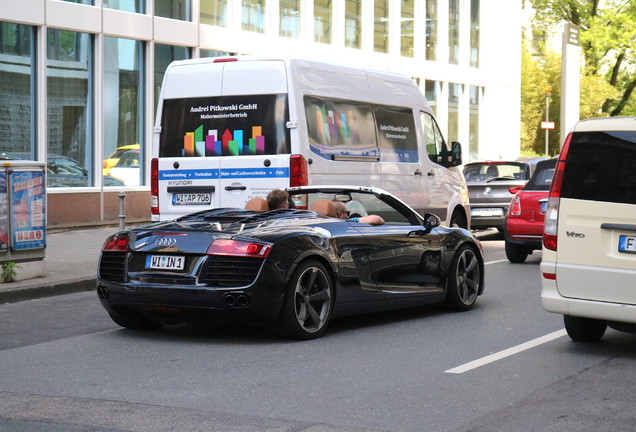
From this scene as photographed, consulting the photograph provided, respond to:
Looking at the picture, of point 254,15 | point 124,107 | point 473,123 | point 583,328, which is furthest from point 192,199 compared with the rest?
point 473,123

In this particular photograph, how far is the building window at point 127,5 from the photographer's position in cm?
2162

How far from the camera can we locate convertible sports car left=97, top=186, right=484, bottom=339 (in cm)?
779

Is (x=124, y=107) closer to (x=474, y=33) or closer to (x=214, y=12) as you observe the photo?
(x=214, y=12)

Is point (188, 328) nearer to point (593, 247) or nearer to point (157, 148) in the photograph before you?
point (593, 247)

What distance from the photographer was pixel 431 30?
33875mm

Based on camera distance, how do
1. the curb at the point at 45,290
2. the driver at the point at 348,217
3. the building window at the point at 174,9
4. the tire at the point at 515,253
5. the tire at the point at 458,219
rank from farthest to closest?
1. the building window at the point at 174,9
2. the tire at the point at 458,219
3. the tire at the point at 515,253
4. the curb at the point at 45,290
5. the driver at the point at 348,217

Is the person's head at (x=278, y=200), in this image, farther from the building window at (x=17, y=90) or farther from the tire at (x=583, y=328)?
the building window at (x=17, y=90)

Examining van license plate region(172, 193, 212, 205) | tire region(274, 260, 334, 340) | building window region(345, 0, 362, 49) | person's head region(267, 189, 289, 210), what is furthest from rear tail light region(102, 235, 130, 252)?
building window region(345, 0, 362, 49)

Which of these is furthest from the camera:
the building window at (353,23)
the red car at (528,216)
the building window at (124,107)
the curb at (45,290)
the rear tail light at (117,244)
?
the building window at (353,23)

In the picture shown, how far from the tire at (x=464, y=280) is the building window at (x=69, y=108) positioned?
38.9ft

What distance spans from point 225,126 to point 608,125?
6102 millimetres

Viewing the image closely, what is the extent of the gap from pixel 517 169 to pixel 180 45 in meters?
8.22

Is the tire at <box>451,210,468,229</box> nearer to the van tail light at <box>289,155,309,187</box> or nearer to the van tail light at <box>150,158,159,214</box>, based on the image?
the van tail light at <box>289,155,309,187</box>

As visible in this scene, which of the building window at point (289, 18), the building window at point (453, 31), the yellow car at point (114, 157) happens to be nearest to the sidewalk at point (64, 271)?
the yellow car at point (114, 157)
